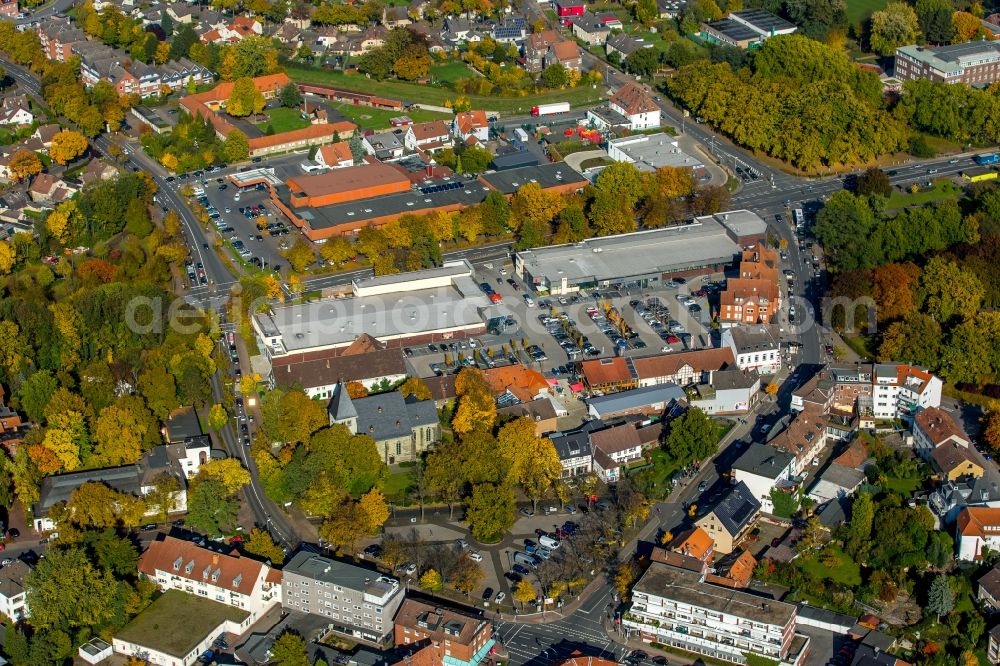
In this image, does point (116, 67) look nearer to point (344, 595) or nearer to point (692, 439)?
point (692, 439)

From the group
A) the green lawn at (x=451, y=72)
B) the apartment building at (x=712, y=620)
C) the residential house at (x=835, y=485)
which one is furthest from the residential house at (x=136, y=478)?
the green lawn at (x=451, y=72)

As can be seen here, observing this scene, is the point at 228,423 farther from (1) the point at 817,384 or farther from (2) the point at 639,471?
(1) the point at 817,384

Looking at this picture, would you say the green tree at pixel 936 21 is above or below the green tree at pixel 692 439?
above

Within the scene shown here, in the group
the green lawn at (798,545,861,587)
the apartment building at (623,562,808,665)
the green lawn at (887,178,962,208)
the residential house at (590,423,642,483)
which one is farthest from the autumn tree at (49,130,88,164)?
the green lawn at (798,545,861,587)

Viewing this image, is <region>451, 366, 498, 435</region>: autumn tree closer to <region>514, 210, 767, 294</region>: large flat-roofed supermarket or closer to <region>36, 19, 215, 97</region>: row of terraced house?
<region>514, 210, 767, 294</region>: large flat-roofed supermarket

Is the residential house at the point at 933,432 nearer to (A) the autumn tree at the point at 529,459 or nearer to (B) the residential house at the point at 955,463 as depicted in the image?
(B) the residential house at the point at 955,463

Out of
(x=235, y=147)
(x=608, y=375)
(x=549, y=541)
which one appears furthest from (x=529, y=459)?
(x=235, y=147)

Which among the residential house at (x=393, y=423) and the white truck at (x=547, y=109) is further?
the white truck at (x=547, y=109)

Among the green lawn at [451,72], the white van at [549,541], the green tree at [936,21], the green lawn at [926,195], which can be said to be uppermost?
the green tree at [936,21]
